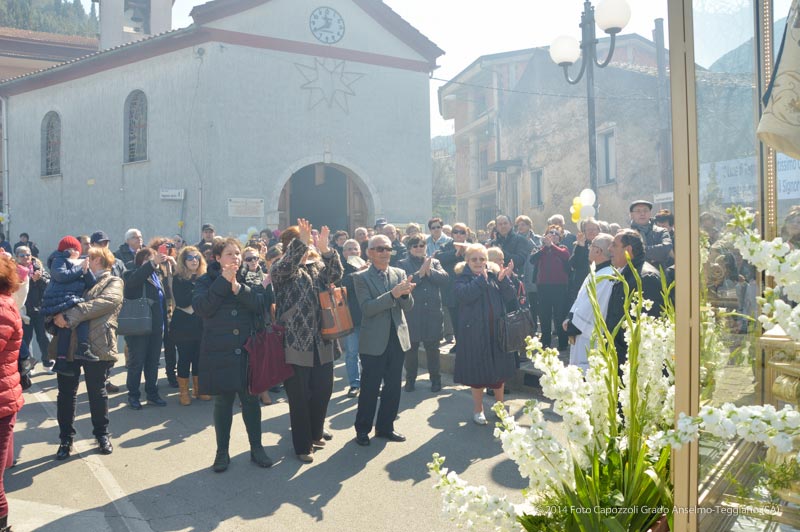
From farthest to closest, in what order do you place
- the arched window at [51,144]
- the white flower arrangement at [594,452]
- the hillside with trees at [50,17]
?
the hillside with trees at [50,17], the arched window at [51,144], the white flower arrangement at [594,452]

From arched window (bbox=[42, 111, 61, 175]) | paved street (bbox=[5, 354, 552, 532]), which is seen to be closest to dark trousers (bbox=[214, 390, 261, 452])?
paved street (bbox=[5, 354, 552, 532])

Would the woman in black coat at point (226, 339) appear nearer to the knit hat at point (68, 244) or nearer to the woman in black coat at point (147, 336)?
the knit hat at point (68, 244)

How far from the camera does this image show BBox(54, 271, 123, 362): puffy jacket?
5.62 metres

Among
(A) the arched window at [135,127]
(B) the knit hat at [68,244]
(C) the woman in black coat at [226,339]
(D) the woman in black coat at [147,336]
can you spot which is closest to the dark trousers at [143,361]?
(D) the woman in black coat at [147,336]

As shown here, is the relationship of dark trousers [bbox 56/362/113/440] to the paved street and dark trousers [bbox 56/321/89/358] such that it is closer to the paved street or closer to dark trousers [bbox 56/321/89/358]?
dark trousers [bbox 56/321/89/358]

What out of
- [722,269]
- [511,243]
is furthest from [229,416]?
[511,243]

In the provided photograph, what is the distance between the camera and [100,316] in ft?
18.9

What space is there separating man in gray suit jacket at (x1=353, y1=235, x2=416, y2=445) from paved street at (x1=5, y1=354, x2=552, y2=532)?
0.25m

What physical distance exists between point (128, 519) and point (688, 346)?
4.08 metres

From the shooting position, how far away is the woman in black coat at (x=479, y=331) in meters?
6.43

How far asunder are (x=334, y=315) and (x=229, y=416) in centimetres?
120

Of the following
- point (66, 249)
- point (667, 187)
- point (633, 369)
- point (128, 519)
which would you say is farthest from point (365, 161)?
point (633, 369)

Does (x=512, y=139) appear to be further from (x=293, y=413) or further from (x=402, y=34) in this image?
(x=293, y=413)

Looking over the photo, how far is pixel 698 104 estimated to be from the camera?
1.88m
